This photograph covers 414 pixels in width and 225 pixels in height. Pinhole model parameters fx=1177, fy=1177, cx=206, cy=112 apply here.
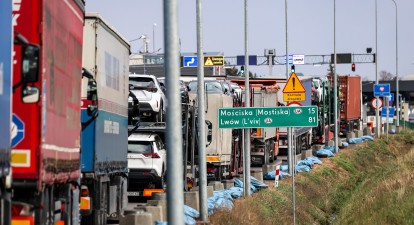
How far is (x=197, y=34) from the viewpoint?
23156 millimetres

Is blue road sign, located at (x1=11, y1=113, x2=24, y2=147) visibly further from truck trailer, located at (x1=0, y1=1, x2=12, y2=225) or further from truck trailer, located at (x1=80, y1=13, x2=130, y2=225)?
truck trailer, located at (x1=80, y1=13, x2=130, y2=225)

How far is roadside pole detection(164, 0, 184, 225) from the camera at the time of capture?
11.4 metres

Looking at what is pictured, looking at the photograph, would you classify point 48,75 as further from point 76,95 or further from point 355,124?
point 355,124

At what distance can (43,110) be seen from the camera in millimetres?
13477

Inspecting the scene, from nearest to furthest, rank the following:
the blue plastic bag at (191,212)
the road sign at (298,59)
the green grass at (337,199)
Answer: the blue plastic bag at (191,212) < the green grass at (337,199) < the road sign at (298,59)

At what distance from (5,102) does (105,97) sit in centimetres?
921

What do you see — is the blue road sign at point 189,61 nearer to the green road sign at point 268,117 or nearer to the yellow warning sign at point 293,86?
the yellow warning sign at point 293,86

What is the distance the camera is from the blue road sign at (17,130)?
13.0m

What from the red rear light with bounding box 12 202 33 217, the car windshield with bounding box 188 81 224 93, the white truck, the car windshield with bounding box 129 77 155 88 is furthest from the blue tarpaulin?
the red rear light with bounding box 12 202 33 217

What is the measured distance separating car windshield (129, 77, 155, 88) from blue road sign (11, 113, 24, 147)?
1979 centimetres

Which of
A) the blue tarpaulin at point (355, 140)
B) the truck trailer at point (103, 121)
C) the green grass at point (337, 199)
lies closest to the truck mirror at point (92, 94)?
the truck trailer at point (103, 121)

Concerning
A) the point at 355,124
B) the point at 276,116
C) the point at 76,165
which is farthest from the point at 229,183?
the point at 355,124

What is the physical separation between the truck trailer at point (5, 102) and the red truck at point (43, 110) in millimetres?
151

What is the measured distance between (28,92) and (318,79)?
46251 mm
